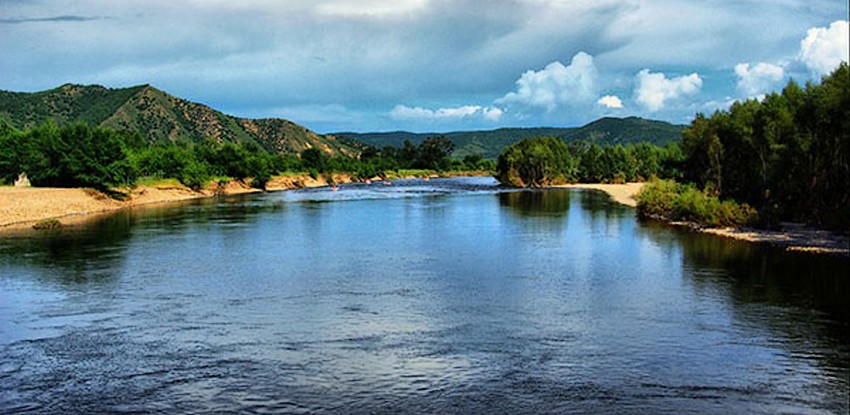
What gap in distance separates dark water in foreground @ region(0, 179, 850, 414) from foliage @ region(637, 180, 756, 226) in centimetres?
952

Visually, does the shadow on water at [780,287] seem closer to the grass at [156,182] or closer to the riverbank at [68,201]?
the riverbank at [68,201]

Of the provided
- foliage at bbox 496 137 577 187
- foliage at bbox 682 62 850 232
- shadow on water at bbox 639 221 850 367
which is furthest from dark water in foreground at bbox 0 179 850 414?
foliage at bbox 496 137 577 187

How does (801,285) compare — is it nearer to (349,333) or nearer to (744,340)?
(744,340)

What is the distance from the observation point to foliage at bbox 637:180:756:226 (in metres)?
48.6

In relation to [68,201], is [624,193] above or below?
below

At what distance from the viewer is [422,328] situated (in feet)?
68.7

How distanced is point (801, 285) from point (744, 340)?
10.1 metres

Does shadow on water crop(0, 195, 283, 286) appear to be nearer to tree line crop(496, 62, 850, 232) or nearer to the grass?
the grass

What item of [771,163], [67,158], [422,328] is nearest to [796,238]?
[771,163]

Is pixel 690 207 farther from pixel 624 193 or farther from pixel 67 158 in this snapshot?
pixel 67 158

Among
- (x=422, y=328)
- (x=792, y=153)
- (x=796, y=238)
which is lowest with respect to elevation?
(x=422, y=328)

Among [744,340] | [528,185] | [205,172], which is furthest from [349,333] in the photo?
[528,185]

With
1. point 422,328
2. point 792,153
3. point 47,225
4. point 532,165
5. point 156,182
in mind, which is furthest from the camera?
point 532,165

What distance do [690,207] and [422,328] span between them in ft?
129
